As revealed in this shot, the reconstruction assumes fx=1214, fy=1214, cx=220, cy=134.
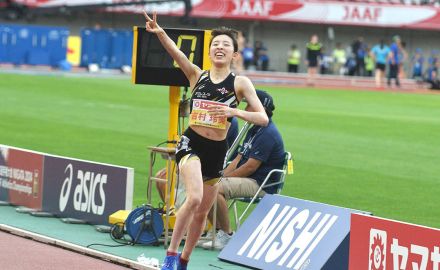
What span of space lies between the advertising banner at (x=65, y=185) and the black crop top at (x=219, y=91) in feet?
8.50

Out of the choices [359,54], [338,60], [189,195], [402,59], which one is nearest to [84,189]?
[189,195]

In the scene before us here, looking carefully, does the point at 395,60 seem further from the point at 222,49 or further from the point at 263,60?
the point at 222,49

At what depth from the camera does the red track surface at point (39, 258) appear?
1005cm

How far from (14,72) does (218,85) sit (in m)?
33.2

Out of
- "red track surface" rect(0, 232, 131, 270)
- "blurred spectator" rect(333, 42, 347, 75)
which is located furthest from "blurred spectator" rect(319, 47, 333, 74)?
"red track surface" rect(0, 232, 131, 270)

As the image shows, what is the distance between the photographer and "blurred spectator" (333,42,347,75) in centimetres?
5488

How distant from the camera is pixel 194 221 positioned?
982cm

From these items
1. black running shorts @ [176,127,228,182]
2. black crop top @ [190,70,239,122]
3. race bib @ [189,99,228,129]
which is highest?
black crop top @ [190,70,239,122]

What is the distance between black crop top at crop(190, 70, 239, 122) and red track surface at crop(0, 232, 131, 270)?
1.70 meters

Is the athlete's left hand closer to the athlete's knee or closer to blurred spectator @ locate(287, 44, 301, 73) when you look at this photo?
the athlete's knee

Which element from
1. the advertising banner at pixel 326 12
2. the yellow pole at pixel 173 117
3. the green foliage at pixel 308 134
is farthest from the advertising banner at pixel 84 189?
the advertising banner at pixel 326 12

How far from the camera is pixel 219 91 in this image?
31.4 ft

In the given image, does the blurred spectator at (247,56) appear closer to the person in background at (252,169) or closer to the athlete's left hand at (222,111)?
the person in background at (252,169)

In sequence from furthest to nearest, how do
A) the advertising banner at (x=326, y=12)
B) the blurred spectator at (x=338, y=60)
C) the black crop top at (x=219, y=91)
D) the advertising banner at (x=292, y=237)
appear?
the advertising banner at (x=326, y=12) < the blurred spectator at (x=338, y=60) < the advertising banner at (x=292, y=237) < the black crop top at (x=219, y=91)
